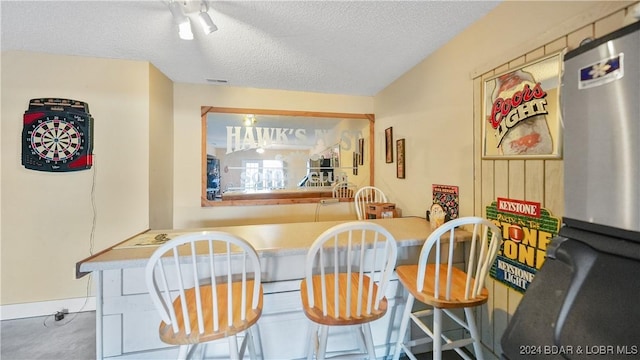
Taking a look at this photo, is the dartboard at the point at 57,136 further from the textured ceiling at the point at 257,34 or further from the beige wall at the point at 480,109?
the beige wall at the point at 480,109

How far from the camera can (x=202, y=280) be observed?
1.45m

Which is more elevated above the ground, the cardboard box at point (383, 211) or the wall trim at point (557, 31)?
the wall trim at point (557, 31)

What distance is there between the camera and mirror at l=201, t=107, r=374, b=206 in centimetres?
319

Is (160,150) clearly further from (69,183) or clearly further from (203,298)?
(203,298)

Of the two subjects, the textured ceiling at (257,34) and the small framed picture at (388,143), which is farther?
the small framed picture at (388,143)

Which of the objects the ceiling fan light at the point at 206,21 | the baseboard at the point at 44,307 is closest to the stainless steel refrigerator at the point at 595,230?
the ceiling fan light at the point at 206,21

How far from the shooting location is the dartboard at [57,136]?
2.20m

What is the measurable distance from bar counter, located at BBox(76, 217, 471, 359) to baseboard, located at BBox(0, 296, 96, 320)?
1307 millimetres

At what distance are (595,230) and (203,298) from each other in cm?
158

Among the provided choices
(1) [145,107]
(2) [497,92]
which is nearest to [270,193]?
(1) [145,107]

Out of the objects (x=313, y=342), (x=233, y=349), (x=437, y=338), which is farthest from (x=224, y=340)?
(x=437, y=338)

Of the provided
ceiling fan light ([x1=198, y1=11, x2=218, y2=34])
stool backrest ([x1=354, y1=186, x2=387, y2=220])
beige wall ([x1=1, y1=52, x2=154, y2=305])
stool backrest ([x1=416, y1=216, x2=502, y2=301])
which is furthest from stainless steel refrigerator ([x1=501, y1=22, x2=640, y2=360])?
beige wall ([x1=1, y1=52, x2=154, y2=305])

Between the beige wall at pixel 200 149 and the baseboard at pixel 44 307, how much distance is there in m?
1.05

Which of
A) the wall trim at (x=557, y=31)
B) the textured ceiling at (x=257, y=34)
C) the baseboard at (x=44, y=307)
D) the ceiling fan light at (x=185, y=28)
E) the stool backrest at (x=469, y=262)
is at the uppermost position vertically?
the textured ceiling at (x=257, y=34)
